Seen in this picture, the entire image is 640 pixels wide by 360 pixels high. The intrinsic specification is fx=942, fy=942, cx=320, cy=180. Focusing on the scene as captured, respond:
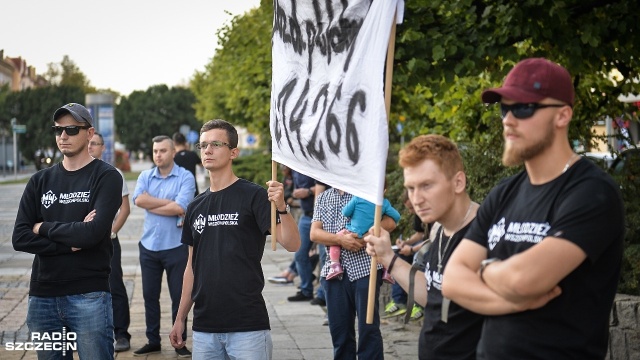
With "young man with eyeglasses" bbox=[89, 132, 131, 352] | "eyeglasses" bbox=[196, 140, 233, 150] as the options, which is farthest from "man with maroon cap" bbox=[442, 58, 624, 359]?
"young man with eyeglasses" bbox=[89, 132, 131, 352]

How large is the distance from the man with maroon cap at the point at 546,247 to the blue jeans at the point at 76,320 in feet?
9.22

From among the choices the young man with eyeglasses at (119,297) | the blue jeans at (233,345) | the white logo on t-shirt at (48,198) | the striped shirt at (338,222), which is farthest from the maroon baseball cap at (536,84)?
the young man with eyeglasses at (119,297)

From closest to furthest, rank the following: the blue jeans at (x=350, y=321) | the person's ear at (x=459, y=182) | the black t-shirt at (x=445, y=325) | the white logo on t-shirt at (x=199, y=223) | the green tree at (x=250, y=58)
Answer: the black t-shirt at (x=445, y=325) < the person's ear at (x=459, y=182) < the white logo on t-shirt at (x=199, y=223) < the blue jeans at (x=350, y=321) < the green tree at (x=250, y=58)

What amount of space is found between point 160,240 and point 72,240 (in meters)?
3.33

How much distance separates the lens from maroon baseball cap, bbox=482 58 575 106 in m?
3.21

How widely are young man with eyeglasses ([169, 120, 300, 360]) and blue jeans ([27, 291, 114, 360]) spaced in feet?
1.49

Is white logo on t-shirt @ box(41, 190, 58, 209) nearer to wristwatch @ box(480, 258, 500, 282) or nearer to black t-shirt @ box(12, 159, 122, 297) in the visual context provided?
black t-shirt @ box(12, 159, 122, 297)

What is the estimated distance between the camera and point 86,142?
5750mm

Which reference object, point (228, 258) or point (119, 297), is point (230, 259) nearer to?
point (228, 258)

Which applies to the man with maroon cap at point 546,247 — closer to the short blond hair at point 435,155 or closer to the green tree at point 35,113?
the short blond hair at point 435,155

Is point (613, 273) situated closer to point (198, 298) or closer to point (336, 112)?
point (336, 112)

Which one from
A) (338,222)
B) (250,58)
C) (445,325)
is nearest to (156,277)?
(338,222)

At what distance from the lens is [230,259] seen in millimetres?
5184

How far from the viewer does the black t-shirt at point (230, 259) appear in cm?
511
